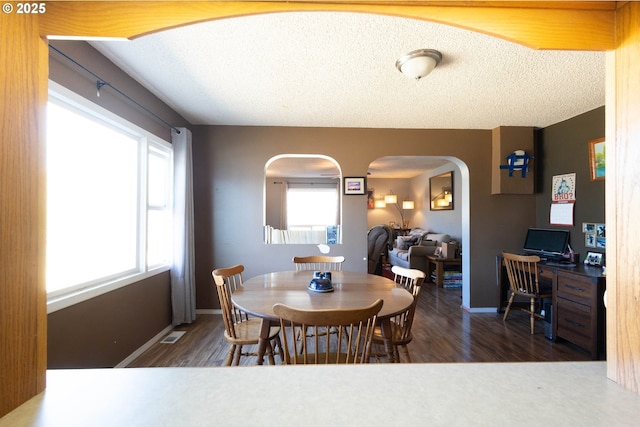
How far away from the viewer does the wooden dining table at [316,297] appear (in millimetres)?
1563

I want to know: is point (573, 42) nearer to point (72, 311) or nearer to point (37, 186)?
point (37, 186)

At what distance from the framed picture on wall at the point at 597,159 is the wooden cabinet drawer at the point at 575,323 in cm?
140

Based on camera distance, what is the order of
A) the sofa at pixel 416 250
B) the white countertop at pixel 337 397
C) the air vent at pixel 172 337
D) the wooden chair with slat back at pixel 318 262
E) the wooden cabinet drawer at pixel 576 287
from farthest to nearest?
the sofa at pixel 416 250 → the wooden chair with slat back at pixel 318 262 → the air vent at pixel 172 337 → the wooden cabinet drawer at pixel 576 287 → the white countertop at pixel 337 397

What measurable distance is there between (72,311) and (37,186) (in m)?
1.75

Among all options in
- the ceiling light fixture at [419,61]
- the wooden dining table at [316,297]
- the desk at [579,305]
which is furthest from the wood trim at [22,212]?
the desk at [579,305]

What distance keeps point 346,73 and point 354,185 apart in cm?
160

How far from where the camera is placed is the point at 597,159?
2.92 metres

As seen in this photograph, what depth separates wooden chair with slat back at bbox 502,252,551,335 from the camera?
2926 mm

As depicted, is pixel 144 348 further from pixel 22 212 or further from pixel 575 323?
pixel 575 323

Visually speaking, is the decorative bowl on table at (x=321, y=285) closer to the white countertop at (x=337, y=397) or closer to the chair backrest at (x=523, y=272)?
the white countertop at (x=337, y=397)

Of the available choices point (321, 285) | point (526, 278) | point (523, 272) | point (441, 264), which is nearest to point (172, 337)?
point (321, 285)

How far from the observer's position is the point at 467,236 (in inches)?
147

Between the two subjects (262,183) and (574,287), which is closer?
(574,287)

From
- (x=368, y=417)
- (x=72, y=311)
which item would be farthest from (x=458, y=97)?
(x=72, y=311)
